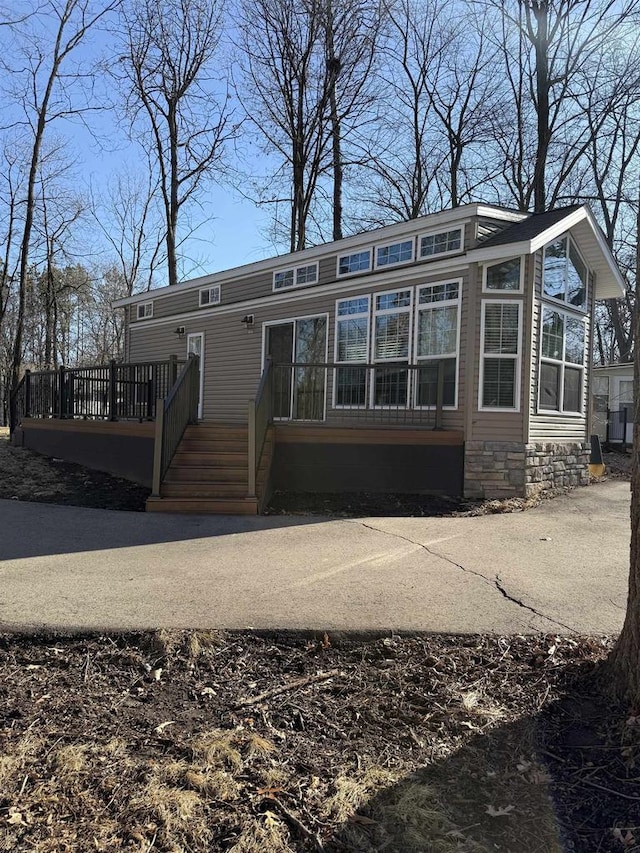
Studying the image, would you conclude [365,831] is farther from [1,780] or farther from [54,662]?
[54,662]

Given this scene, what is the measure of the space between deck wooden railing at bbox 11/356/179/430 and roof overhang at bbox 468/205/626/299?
195 inches

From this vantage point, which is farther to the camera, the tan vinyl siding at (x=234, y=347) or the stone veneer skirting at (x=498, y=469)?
the tan vinyl siding at (x=234, y=347)

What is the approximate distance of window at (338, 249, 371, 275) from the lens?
417 inches

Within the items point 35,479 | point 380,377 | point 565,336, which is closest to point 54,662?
point 35,479

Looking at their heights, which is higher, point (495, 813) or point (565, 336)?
point (565, 336)

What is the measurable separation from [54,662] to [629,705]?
2765mm

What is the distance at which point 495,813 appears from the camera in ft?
6.56

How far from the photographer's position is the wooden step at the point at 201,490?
7.40 meters

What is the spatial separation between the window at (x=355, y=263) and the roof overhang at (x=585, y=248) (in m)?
2.28

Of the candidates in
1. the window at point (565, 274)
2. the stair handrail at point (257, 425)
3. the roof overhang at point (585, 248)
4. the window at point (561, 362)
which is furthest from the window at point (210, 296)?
the window at point (561, 362)

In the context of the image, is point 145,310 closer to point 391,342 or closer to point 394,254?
point 394,254

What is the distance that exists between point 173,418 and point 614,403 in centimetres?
1784

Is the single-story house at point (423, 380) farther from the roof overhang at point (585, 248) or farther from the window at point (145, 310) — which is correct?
the window at point (145, 310)

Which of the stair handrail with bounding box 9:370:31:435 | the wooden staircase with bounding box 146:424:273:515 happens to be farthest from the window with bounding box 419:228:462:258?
the stair handrail with bounding box 9:370:31:435
